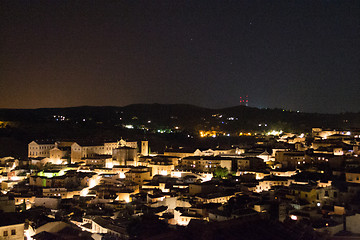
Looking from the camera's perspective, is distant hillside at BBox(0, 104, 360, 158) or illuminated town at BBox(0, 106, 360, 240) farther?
distant hillside at BBox(0, 104, 360, 158)

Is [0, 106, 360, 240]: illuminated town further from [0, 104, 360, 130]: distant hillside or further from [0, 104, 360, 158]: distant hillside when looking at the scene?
[0, 104, 360, 130]: distant hillside

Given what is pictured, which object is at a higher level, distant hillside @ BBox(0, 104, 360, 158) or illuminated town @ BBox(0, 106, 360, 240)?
distant hillside @ BBox(0, 104, 360, 158)

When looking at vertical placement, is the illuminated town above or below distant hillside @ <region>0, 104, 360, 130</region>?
below

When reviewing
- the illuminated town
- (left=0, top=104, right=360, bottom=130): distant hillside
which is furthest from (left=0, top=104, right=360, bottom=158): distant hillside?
the illuminated town

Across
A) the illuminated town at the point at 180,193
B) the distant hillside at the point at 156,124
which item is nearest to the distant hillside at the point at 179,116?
the distant hillside at the point at 156,124

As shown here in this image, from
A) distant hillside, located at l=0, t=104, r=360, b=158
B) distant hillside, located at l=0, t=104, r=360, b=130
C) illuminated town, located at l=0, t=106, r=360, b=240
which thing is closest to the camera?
illuminated town, located at l=0, t=106, r=360, b=240

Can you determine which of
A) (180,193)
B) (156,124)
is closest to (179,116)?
(156,124)

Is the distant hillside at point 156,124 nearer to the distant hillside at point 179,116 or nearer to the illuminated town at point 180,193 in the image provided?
the distant hillside at point 179,116

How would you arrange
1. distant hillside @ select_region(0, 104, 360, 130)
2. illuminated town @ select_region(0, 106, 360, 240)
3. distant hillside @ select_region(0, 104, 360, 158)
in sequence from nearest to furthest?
illuminated town @ select_region(0, 106, 360, 240)
distant hillside @ select_region(0, 104, 360, 158)
distant hillside @ select_region(0, 104, 360, 130)

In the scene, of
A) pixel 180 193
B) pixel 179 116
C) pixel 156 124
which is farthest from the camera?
pixel 179 116

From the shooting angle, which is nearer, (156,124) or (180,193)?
(180,193)

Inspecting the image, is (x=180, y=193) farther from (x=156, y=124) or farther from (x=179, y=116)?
(x=179, y=116)

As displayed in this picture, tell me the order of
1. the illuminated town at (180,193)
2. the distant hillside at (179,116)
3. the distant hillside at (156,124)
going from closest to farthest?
the illuminated town at (180,193), the distant hillside at (156,124), the distant hillside at (179,116)

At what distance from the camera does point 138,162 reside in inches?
1046
